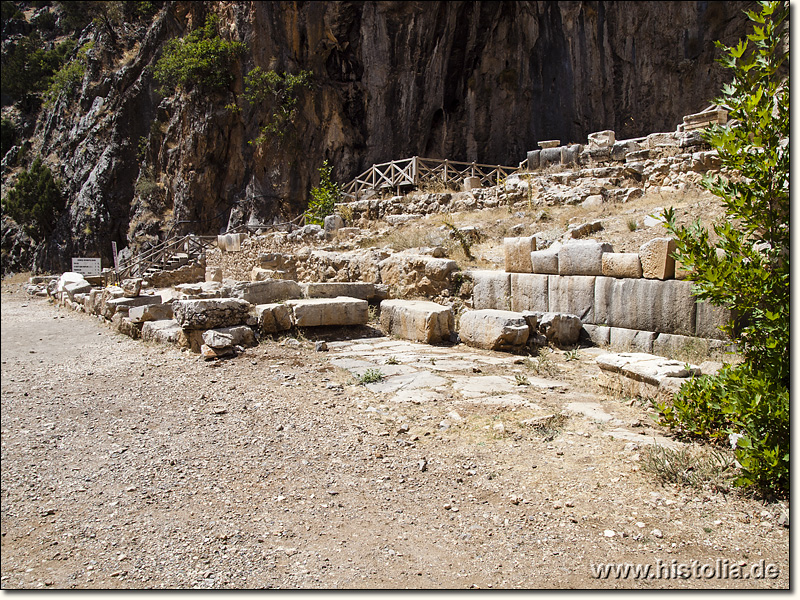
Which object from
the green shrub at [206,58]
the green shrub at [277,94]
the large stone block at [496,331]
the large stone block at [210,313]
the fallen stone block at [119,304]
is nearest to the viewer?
the large stone block at [496,331]

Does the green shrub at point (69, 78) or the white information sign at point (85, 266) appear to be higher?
the green shrub at point (69, 78)

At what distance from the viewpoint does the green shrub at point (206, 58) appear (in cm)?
2486

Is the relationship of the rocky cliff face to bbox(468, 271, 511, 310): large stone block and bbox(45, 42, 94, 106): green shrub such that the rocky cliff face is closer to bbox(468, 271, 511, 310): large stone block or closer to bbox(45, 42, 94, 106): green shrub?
bbox(45, 42, 94, 106): green shrub

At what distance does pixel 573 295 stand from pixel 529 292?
71 cm

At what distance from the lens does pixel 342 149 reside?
23.9m

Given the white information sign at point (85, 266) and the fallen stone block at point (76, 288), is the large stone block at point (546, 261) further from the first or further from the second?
the white information sign at point (85, 266)

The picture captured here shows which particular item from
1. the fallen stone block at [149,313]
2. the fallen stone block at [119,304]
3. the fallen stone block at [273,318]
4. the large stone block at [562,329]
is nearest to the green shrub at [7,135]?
the fallen stone block at [119,304]

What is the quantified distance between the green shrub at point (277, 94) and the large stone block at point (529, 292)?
18.0 m

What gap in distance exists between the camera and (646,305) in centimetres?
681

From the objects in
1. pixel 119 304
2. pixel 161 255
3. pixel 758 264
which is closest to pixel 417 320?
pixel 758 264

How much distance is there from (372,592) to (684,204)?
9686mm

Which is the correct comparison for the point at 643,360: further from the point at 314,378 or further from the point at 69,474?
the point at 69,474


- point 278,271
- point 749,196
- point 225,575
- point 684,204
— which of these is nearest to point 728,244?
point 749,196

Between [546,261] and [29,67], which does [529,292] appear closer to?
[546,261]
